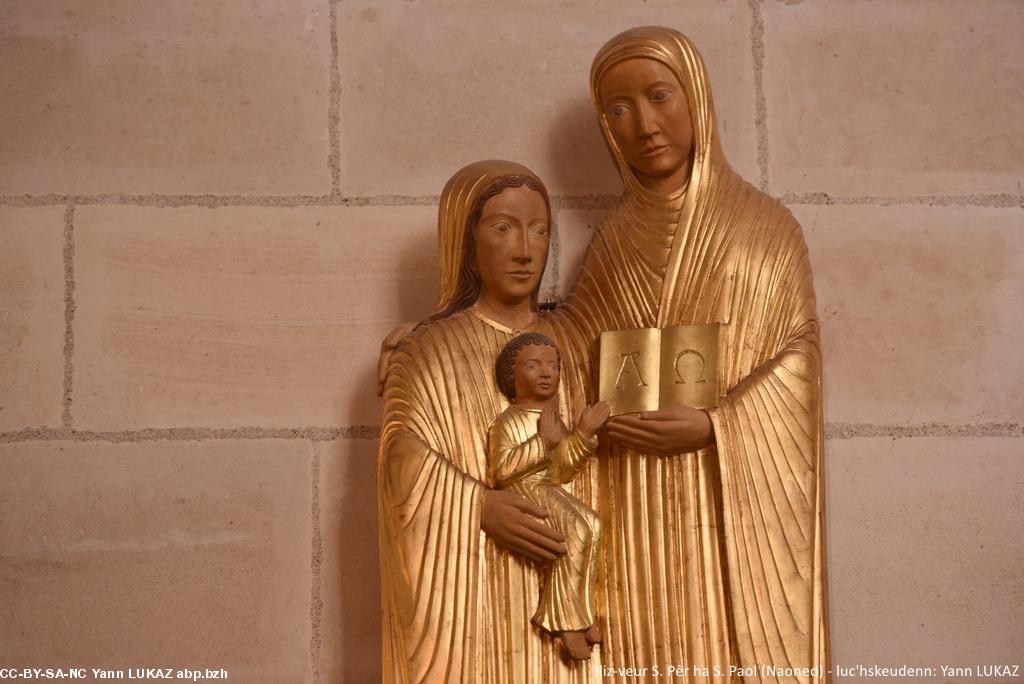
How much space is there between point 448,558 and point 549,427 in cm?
31

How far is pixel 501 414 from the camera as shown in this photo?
2.93m

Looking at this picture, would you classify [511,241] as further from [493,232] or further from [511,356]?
[511,356]

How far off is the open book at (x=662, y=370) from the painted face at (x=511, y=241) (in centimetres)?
24

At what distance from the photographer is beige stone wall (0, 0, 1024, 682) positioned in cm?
329

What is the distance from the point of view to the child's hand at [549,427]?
2.90m

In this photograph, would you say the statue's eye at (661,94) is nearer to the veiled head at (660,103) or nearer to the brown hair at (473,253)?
the veiled head at (660,103)

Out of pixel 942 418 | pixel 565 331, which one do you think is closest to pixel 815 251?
pixel 942 418

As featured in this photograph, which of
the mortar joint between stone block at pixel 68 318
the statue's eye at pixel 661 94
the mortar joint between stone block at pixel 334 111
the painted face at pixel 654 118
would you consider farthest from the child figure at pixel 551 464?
the mortar joint between stone block at pixel 68 318

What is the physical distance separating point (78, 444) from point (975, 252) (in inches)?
80.1

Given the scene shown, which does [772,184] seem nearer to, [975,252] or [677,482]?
[975,252]

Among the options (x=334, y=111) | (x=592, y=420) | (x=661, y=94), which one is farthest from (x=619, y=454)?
(x=334, y=111)

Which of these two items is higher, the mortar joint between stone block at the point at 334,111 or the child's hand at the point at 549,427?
the mortar joint between stone block at the point at 334,111

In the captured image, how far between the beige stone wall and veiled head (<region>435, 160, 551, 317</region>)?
375mm

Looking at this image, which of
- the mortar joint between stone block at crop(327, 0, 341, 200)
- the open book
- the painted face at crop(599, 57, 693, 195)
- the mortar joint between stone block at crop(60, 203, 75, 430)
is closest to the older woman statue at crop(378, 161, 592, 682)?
the open book
